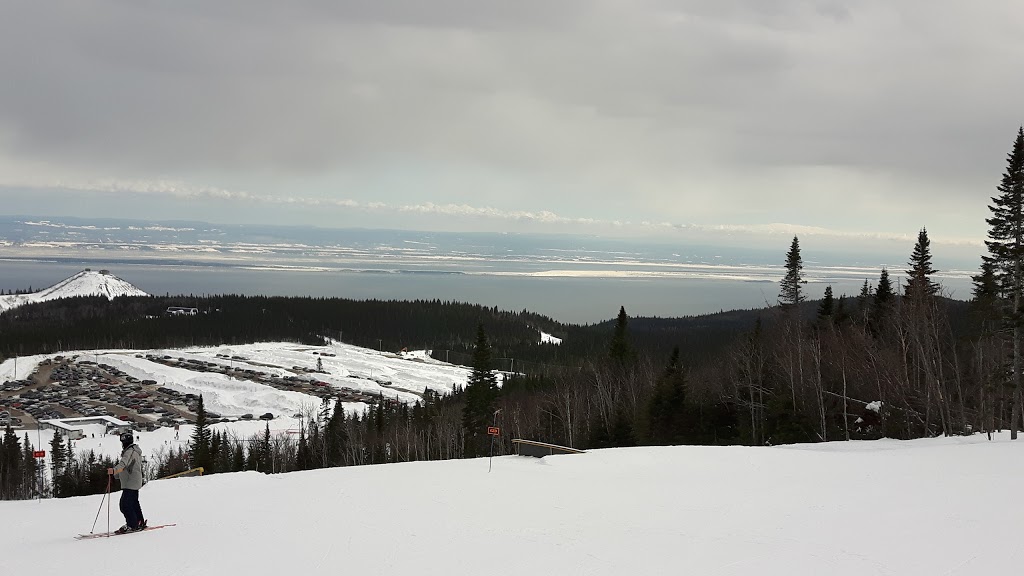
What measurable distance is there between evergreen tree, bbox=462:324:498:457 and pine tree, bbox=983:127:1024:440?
28.6m

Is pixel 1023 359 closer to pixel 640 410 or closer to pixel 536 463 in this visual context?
pixel 640 410

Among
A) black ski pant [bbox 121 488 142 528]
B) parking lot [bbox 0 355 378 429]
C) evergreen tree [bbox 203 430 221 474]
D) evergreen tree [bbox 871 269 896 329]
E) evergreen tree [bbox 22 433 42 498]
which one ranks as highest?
evergreen tree [bbox 871 269 896 329]

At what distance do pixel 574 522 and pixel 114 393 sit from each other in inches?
4421

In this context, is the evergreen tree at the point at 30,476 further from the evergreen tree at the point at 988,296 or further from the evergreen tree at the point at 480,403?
the evergreen tree at the point at 988,296

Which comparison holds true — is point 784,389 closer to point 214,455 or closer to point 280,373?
point 214,455

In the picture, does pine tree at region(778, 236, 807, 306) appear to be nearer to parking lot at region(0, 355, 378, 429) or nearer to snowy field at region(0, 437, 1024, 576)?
snowy field at region(0, 437, 1024, 576)

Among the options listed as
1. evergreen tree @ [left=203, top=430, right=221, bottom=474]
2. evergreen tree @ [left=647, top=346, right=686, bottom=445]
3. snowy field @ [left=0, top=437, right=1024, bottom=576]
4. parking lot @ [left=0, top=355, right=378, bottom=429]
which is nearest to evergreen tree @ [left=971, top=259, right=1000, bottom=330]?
snowy field @ [left=0, top=437, right=1024, bottom=576]

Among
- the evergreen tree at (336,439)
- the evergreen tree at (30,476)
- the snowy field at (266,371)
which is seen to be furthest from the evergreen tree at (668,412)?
the snowy field at (266,371)

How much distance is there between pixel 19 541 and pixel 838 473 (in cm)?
1485

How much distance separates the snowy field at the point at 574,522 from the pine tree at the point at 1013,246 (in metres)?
9.67

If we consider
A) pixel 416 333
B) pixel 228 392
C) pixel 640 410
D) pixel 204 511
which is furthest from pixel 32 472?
pixel 416 333

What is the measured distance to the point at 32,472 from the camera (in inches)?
2126

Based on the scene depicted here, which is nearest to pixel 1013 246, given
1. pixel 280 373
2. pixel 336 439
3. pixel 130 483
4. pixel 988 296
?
pixel 988 296

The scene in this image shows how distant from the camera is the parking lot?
8762 centimetres
